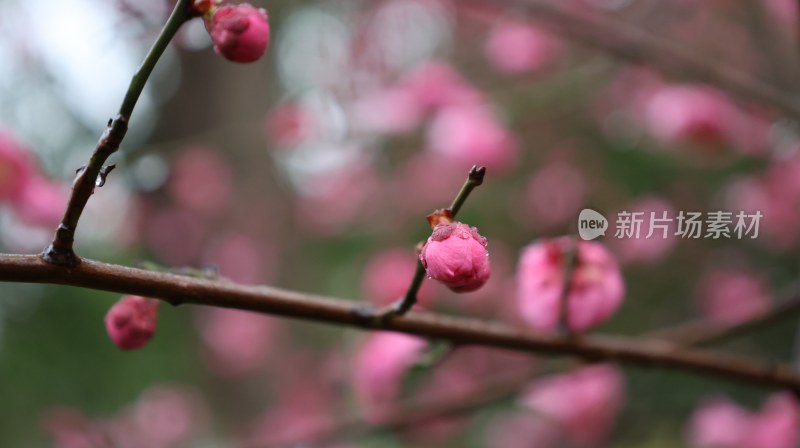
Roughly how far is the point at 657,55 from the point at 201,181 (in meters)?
1.54

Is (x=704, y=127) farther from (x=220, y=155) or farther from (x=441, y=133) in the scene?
(x=220, y=155)

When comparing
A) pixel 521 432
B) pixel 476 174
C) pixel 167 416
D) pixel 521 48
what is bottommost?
pixel 167 416

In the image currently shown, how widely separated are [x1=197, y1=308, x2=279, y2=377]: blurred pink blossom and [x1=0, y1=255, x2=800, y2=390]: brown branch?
6.10ft

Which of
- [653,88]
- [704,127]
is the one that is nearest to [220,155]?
[653,88]

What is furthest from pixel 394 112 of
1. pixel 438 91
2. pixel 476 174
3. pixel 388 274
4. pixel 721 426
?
pixel 476 174

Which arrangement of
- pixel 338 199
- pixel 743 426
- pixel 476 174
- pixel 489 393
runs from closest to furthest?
pixel 476 174
pixel 489 393
pixel 743 426
pixel 338 199

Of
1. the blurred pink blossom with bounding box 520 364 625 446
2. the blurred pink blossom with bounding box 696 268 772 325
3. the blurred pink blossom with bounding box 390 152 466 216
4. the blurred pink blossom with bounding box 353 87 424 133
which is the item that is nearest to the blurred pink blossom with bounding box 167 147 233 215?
the blurred pink blossom with bounding box 390 152 466 216

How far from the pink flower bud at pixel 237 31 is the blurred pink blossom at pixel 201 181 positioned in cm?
182

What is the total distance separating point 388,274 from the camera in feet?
5.94

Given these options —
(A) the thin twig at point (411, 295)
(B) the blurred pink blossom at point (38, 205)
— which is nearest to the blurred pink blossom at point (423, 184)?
(B) the blurred pink blossom at point (38, 205)

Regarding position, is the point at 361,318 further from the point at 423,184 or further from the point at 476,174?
the point at 423,184

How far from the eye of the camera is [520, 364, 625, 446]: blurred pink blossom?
59.4 inches

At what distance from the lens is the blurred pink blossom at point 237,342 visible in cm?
249

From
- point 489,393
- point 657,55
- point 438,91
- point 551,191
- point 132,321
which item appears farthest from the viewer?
point 551,191
